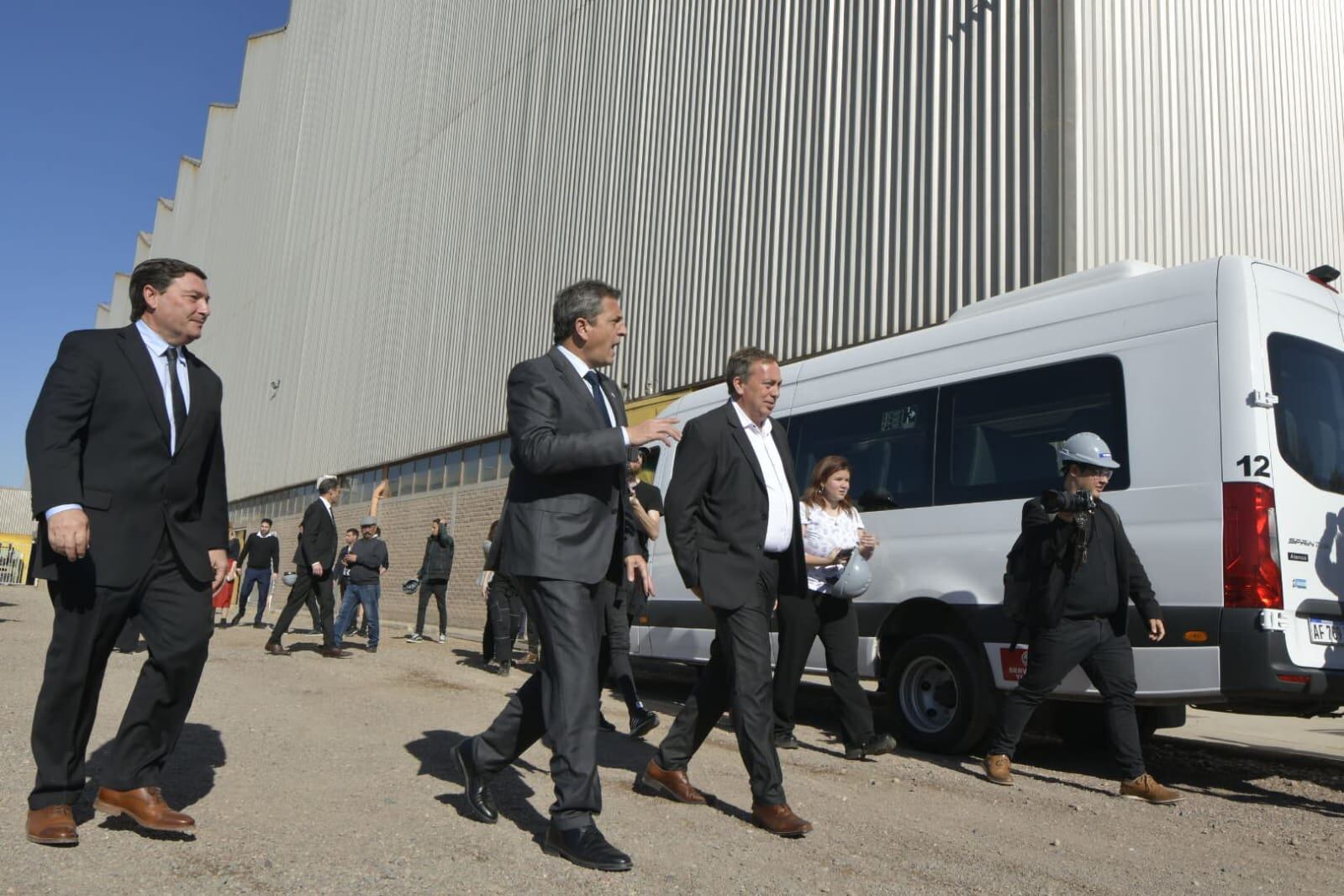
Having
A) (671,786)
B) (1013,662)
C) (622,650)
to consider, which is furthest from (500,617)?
(671,786)

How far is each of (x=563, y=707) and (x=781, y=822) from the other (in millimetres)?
996

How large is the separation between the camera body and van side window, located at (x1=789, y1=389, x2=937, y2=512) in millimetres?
1536

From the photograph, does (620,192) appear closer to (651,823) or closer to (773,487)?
(773,487)

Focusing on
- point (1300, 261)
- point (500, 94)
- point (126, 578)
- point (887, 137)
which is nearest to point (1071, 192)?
point (887, 137)

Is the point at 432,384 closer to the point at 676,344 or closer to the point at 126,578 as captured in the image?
the point at 676,344

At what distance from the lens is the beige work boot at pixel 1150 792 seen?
17.4ft

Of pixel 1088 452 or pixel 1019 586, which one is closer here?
pixel 1088 452

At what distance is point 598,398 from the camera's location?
13.2 ft

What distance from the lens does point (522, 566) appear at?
148 inches

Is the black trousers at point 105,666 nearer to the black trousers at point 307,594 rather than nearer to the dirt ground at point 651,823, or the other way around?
the dirt ground at point 651,823

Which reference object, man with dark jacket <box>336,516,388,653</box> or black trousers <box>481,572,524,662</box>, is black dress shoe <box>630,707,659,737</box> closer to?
black trousers <box>481,572,524,662</box>

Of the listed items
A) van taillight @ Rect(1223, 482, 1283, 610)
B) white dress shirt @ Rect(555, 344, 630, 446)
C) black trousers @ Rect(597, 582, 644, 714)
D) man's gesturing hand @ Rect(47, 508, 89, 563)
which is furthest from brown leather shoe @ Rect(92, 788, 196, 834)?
van taillight @ Rect(1223, 482, 1283, 610)

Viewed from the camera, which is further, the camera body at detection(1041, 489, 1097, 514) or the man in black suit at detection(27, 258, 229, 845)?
the camera body at detection(1041, 489, 1097, 514)

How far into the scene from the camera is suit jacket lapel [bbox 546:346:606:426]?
12.9 ft
